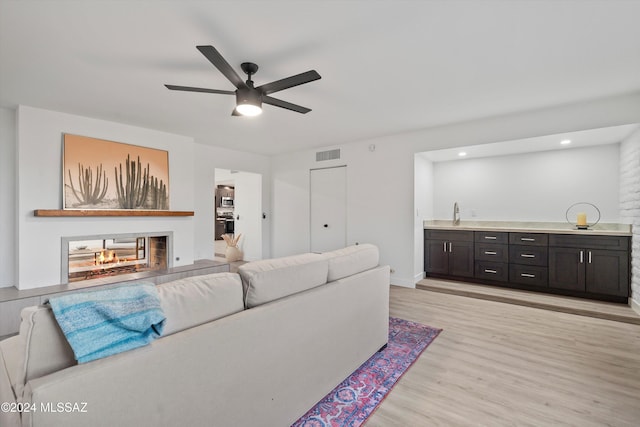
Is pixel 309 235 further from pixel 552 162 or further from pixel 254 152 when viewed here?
pixel 552 162

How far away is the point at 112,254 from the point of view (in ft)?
14.1

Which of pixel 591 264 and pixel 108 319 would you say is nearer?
pixel 108 319

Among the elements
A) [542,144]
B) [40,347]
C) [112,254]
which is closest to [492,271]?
[542,144]

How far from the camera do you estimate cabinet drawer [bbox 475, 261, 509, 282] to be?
427 centimetres

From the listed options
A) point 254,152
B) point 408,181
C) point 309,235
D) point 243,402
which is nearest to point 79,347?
point 243,402

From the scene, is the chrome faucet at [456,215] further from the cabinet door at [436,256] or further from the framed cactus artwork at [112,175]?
the framed cactus artwork at [112,175]

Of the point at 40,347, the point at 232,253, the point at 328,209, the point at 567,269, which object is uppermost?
the point at 328,209

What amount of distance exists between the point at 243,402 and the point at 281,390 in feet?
0.82

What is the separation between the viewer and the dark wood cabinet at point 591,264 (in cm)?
354

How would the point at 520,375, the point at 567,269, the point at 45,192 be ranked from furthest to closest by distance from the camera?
the point at 567,269 → the point at 45,192 → the point at 520,375

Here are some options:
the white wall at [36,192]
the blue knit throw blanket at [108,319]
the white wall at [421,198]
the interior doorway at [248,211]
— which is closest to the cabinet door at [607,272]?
the white wall at [421,198]

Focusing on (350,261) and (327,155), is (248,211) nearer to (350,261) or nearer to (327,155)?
(327,155)

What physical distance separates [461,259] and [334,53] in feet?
12.0

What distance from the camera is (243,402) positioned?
134 cm
